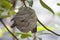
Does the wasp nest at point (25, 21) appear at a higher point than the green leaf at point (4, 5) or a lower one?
lower

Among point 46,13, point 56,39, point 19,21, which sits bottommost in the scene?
point 56,39

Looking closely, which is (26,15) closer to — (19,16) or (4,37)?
(19,16)

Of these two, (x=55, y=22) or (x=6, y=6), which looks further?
(x=55, y=22)

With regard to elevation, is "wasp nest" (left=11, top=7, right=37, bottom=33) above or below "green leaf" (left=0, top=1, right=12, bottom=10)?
below

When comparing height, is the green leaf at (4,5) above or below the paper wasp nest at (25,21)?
above

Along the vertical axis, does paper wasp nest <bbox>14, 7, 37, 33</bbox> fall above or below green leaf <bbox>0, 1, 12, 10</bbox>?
below

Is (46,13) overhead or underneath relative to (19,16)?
underneath

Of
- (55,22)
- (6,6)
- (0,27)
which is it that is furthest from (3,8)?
(55,22)

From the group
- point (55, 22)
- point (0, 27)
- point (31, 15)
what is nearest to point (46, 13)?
point (55, 22)

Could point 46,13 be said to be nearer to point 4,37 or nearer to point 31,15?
point 4,37
